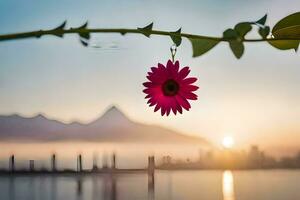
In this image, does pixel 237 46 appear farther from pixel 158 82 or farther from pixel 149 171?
pixel 149 171

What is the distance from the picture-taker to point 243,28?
27 centimetres

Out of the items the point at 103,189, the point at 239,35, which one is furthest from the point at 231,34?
the point at 103,189

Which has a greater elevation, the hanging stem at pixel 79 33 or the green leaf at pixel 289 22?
the green leaf at pixel 289 22

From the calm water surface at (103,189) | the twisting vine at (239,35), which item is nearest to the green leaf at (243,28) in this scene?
the twisting vine at (239,35)

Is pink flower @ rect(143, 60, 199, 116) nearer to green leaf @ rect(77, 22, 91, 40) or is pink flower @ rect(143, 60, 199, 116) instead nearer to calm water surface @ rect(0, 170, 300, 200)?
green leaf @ rect(77, 22, 91, 40)

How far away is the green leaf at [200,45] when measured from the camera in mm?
276

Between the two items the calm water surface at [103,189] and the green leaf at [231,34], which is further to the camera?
the calm water surface at [103,189]

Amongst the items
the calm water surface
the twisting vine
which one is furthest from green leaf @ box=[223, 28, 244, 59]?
the calm water surface

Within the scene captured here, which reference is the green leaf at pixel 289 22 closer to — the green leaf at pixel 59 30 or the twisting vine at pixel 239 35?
the twisting vine at pixel 239 35

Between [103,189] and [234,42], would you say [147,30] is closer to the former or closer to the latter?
[234,42]

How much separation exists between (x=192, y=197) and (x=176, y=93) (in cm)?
801

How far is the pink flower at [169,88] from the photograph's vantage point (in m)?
0.32

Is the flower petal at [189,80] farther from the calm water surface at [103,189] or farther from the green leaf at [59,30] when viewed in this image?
the calm water surface at [103,189]

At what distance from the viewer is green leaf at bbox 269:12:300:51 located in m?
0.28
